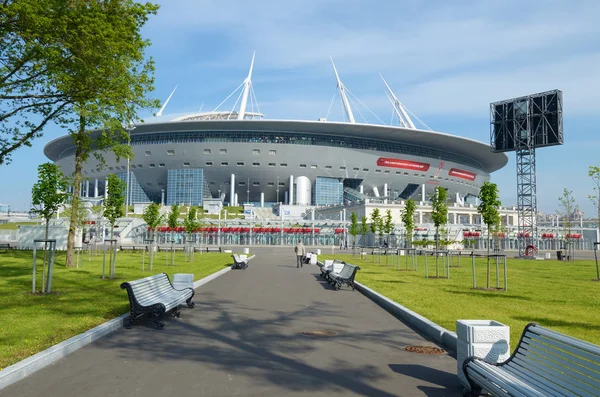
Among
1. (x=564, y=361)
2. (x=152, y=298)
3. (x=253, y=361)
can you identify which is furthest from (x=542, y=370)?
(x=152, y=298)

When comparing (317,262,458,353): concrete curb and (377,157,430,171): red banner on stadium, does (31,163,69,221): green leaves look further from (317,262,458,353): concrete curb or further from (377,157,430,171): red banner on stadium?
(377,157,430,171): red banner on stadium

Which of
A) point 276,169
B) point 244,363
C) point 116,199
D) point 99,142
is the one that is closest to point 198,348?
point 244,363

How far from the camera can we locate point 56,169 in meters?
15.6

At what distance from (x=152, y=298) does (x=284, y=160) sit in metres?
87.8

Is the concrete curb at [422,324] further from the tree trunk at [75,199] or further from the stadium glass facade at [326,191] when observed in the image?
the stadium glass facade at [326,191]

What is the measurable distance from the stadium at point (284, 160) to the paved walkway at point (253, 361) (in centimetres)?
8164

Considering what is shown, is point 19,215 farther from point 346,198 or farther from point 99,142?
point 99,142

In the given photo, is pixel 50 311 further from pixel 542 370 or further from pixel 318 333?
pixel 542 370

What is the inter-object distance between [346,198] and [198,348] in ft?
315

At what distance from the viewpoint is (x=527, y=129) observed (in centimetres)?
5338

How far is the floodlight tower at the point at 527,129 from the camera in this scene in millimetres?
51938

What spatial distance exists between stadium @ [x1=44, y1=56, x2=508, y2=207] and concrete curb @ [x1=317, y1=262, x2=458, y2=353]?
78929 millimetres

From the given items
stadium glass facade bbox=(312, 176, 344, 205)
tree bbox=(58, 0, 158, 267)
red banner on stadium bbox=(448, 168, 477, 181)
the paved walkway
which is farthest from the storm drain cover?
red banner on stadium bbox=(448, 168, 477, 181)

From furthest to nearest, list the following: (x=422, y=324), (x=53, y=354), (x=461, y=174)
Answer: (x=461, y=174), (x=422, y=324), (x=53, y=354)
